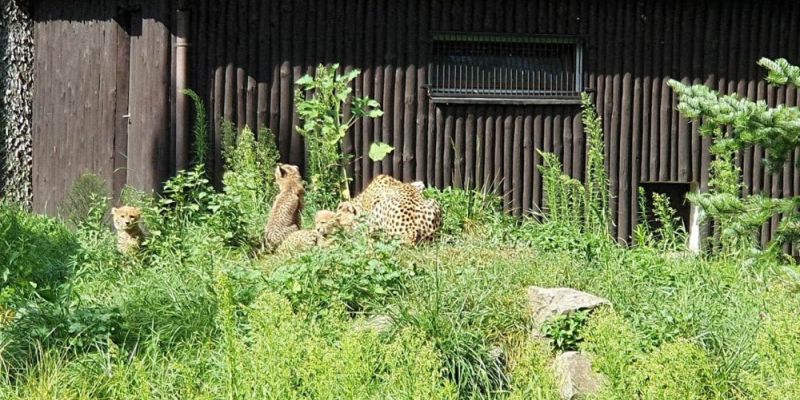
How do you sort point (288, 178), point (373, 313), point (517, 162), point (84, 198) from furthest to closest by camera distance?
point (517, 162)
point (84, 198)
point (288, 178)
point (373, 313)

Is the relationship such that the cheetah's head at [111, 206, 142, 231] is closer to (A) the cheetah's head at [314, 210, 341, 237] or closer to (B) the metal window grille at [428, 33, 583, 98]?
(A) the cheetah's head at [314, 210, 341, 237]

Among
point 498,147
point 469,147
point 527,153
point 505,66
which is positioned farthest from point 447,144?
point 505,66

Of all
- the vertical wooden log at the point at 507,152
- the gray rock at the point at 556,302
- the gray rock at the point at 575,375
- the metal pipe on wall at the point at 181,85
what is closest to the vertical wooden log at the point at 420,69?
the vertical wooden log at the point at 507,152

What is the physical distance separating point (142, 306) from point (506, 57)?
5933mm

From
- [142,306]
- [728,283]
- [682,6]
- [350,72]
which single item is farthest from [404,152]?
[142,306]

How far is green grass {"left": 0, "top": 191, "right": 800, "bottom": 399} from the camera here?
4.94m

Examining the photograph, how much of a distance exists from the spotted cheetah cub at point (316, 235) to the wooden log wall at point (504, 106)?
9.41 ft

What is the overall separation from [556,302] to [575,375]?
62 centimetres

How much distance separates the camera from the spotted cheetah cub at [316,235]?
910 centimetres

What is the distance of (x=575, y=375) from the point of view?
7.02m

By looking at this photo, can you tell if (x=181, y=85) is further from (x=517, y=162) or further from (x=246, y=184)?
(x=517, y=162)

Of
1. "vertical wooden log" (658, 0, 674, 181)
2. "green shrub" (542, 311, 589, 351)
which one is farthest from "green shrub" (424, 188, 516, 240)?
"green shrub" (542, 311, 589, 351)

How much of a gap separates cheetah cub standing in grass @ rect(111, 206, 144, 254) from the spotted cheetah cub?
1206mm

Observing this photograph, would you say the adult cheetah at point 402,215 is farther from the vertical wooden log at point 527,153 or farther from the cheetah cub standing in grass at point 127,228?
the vertical wooden log at point 527,153
